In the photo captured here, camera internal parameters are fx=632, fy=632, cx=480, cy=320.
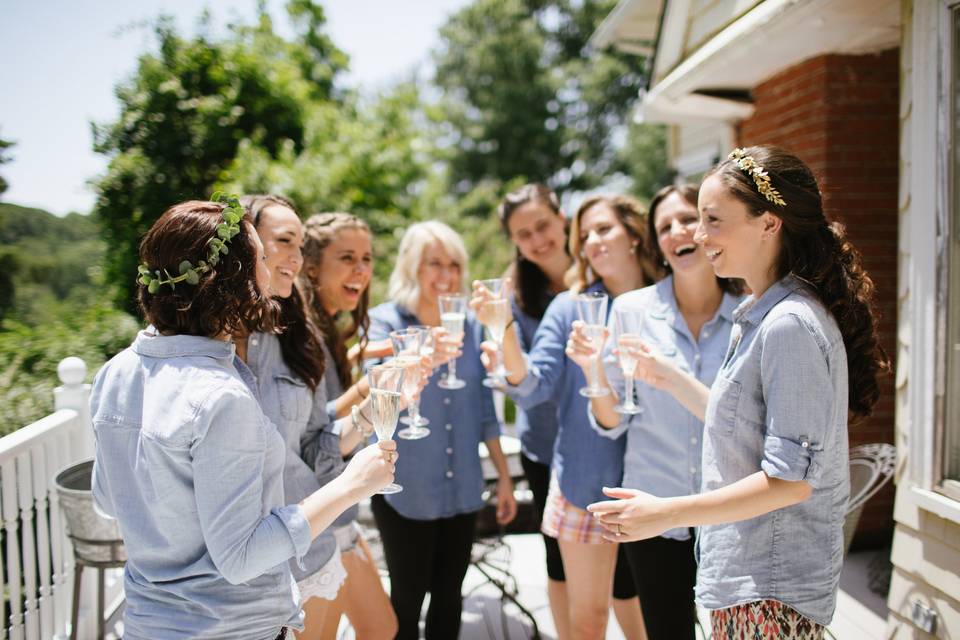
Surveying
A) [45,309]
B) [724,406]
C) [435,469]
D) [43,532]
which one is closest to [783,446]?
[724,406]

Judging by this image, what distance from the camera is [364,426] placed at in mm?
2104

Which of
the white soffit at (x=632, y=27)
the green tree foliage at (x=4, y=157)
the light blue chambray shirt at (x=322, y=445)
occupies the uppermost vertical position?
the white soffit at (x=632, y=27)

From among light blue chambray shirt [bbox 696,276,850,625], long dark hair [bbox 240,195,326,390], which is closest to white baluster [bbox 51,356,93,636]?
long dark hair [bbox 240,195,326,390]

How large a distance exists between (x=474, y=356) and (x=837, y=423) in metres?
1.63

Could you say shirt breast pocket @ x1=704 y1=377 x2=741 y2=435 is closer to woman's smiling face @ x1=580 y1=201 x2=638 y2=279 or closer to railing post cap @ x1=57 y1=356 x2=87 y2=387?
woman's smiling face @ x1=580 y1=201 x2=638 y2=279

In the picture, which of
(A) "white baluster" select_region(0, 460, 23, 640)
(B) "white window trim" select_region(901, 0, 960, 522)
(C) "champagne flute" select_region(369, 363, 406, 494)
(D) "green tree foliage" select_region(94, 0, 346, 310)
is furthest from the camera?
(D) "green tree foliage" select_region(94, 0, 346, 310)

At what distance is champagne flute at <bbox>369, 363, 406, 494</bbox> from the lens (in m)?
1.70

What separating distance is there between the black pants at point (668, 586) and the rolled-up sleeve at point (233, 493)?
135 cm

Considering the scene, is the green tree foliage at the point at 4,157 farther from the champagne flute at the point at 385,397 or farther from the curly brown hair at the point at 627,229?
the champagne flute at the point at 385,397

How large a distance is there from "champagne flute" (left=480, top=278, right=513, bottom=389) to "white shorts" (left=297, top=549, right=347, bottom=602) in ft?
2.83

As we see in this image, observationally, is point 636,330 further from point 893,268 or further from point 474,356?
point 893,268

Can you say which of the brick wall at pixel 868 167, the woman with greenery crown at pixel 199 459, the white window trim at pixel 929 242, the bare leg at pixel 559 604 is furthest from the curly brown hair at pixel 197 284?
the brick wall at pixel 868 167

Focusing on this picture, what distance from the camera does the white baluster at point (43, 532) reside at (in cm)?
277

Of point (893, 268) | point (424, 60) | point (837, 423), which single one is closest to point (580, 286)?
point (837, 423)
